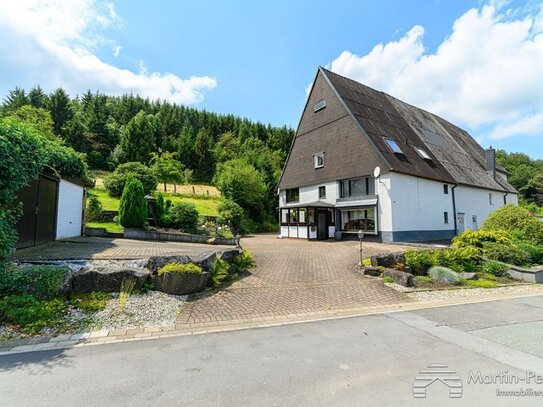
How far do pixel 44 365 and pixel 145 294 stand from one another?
2579 mm

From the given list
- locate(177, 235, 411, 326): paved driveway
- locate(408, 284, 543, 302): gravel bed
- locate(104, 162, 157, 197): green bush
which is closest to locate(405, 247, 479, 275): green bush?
locate(408, 284, 543, 302): gravel bed

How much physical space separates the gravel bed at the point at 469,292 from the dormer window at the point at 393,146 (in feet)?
38.7

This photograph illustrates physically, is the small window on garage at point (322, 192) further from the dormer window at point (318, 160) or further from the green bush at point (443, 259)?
the green bush at point (443, 259)

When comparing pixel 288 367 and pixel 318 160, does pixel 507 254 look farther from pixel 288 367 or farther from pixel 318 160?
pixel 318 160

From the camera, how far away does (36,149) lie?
22.0 feet

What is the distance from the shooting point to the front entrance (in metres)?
9.09

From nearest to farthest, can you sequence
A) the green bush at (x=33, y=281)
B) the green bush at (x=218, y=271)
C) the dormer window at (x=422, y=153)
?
the green bush at (x=33, y=281) < the green bush at (x=218, y=271) < the dormer window at (x=422, y=153)

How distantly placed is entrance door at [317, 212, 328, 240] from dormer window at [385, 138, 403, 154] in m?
6.36

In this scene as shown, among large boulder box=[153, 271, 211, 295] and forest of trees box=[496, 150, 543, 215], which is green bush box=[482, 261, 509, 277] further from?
forest of trees box=[496, 150, 543, 215]

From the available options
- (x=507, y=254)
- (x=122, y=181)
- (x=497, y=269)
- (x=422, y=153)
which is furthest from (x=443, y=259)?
(x=122, y=181)

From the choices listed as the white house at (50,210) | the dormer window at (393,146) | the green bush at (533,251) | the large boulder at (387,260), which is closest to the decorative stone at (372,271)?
the large boulder at (387,260)

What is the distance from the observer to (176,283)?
21.4ft

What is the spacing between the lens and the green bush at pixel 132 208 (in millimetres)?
16945

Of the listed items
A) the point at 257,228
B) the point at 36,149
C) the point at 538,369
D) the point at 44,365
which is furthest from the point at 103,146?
the point at 538,369
